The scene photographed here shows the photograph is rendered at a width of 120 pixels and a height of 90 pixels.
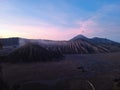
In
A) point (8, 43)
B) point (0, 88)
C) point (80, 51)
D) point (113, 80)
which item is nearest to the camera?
point (0, 88)

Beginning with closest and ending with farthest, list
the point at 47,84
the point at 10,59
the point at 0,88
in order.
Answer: the point at 0,88
the point at 47,84
the point at 10,59

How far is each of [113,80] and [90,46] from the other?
35.6 meters

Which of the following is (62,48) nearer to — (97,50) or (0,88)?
(97,50)

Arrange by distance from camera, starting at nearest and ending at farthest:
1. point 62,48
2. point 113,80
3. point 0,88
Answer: point 0,88
point 113,80
point 62,48

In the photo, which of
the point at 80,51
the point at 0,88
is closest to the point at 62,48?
the point at 80,51

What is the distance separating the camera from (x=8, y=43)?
2827 inches

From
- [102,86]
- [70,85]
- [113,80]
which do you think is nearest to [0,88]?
[70,85]

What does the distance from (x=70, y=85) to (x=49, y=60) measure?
58.4 ft

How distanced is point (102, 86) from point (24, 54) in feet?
67.6

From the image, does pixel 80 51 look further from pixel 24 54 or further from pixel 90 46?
pixel 24 54

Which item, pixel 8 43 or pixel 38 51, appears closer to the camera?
pixel 38 51

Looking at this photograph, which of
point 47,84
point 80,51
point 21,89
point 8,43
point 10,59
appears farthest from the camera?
point 8,43

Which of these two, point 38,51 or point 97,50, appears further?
point 97,50

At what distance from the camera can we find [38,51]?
108ft
